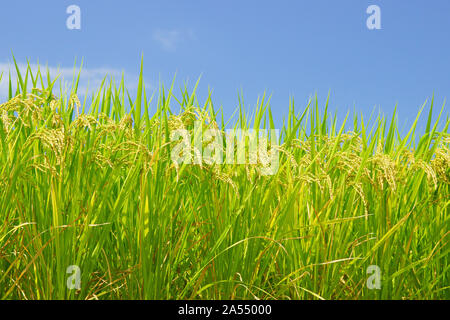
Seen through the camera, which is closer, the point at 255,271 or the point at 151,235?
the point at 151,235

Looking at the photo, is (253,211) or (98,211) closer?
(98,211)

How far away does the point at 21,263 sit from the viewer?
3271 mm

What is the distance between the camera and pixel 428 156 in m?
3.90

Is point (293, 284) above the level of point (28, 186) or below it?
below

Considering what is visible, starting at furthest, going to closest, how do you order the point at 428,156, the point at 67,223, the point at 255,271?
the point at 428,156
the point at 255,271
the point at 67,223

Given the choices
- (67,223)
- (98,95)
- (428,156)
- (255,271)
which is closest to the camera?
(67,223)

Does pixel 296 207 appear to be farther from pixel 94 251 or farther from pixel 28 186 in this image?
pixel 28 186
